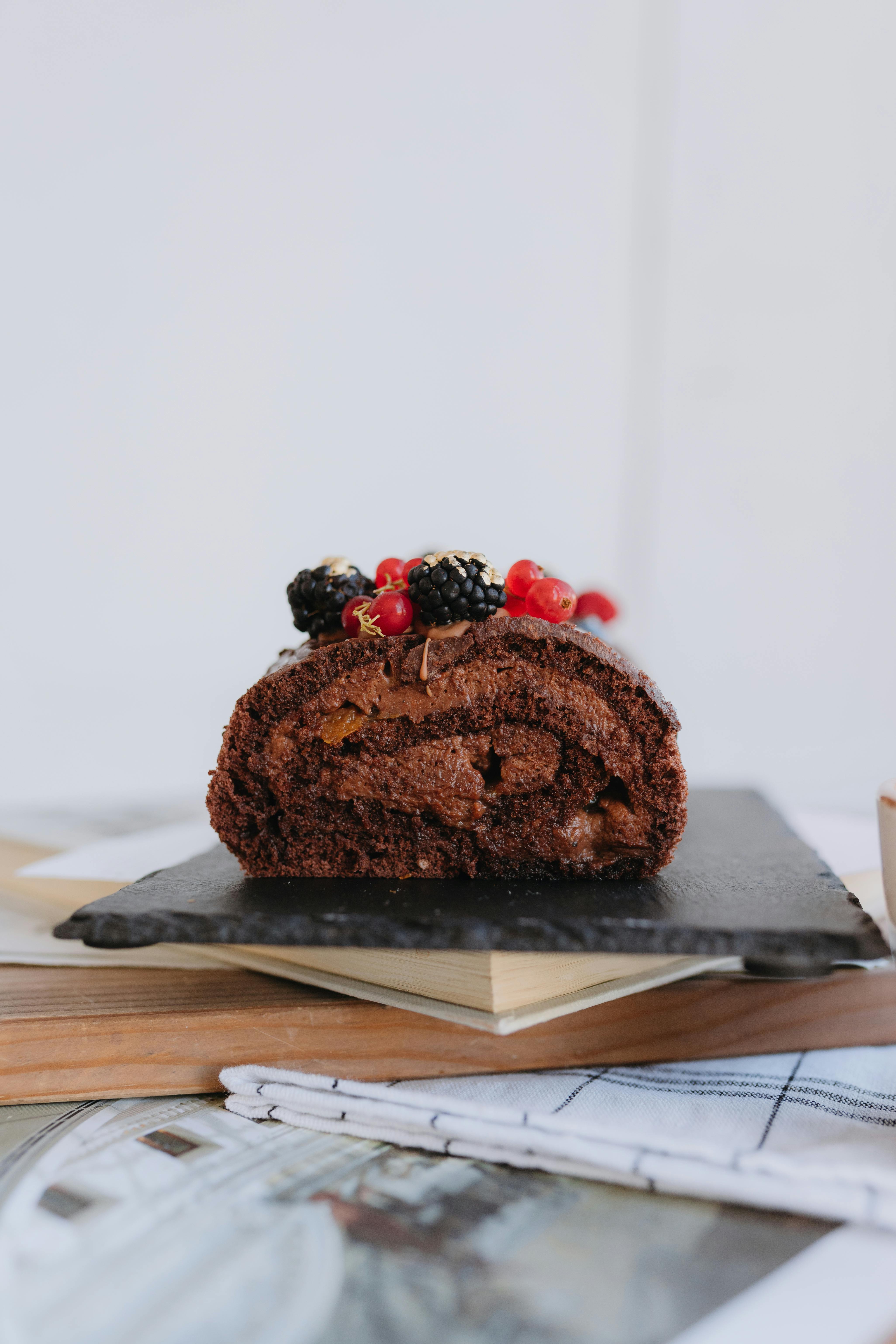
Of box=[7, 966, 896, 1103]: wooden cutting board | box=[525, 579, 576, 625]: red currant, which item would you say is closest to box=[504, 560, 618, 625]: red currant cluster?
box=[525, 579, 576, 625]: red currant

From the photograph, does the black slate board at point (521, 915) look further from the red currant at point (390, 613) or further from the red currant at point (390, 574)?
the red currant at point (390, 574)

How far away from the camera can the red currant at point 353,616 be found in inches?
74.3

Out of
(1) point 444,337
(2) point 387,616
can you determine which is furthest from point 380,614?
(1) point 444,337

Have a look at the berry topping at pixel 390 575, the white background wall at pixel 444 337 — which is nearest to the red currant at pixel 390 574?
the berry topping at pixel 390 575

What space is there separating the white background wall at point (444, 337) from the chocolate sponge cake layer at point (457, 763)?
2.53 m

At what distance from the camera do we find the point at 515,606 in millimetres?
1936

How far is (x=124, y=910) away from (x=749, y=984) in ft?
3.37

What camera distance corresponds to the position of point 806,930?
4.83 feet

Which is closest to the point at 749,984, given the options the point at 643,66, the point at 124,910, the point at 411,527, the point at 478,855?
the point at 478,855

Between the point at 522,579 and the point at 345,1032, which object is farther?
the point at 522,579

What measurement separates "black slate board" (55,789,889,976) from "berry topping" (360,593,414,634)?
Answer: 1.52ft

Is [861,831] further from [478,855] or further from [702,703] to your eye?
[702,703]

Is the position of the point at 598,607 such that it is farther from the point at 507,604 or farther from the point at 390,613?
the point at 390,613

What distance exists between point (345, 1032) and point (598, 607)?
1331mm
